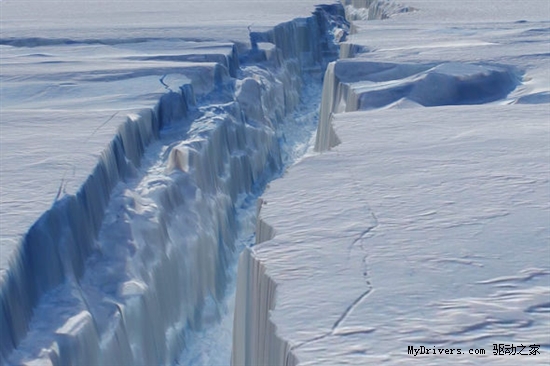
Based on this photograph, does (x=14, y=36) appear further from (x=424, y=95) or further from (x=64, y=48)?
(x=424, y=95)

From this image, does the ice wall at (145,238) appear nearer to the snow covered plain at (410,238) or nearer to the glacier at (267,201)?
the glacier at (267,201)

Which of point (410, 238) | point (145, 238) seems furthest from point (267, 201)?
point (145, 238)

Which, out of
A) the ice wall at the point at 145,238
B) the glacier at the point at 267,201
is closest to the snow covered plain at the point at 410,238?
the glacier at the point at 267,201

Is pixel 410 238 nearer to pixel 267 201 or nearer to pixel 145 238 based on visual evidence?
pixel 267 201

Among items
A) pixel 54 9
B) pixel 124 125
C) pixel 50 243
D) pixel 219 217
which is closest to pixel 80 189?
pixel 50 243

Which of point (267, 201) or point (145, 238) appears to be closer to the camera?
point (267, 201)

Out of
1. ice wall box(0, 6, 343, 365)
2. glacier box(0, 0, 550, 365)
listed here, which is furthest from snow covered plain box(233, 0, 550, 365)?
ice wall box(0, 6, 343, 365)
